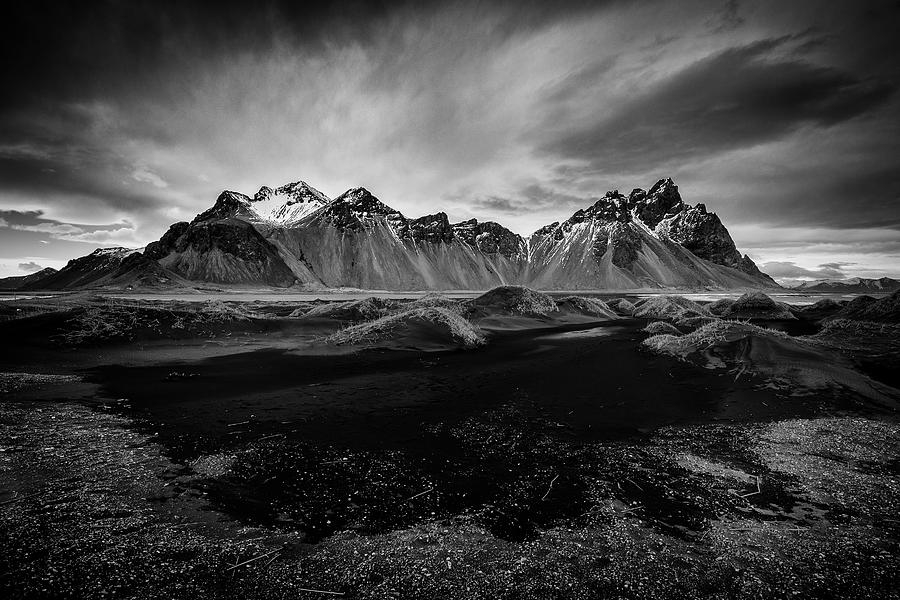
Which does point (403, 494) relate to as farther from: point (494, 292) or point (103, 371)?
point (494, 292)

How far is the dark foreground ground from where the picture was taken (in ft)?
12.6

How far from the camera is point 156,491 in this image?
5453mm

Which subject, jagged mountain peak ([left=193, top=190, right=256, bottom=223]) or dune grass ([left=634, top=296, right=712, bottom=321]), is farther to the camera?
jagged mountain peak ([left=193, top=190, right=256, bottom=223])

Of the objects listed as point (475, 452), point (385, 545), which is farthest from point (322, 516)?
point (475, 452)

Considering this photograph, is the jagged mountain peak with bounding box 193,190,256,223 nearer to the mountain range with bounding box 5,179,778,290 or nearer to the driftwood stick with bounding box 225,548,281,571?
the mountain range with bounding box 5,179,778,290

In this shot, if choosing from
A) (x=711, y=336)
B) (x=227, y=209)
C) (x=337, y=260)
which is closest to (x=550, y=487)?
(x=711, y=336)

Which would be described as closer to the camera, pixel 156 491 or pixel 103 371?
pixel 156 491

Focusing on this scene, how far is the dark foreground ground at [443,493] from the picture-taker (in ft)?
12.6

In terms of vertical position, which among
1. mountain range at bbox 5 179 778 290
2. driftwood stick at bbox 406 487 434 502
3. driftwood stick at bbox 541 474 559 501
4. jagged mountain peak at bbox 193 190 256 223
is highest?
jagged mountain peak at bbox 193 190 256 223

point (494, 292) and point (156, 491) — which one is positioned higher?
point (494, 292)

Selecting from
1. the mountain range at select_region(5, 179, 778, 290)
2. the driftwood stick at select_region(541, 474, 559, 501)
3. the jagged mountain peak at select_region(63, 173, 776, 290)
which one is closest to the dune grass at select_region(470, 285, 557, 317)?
the driftwood stick at select_region(541, 474, 559, 501)

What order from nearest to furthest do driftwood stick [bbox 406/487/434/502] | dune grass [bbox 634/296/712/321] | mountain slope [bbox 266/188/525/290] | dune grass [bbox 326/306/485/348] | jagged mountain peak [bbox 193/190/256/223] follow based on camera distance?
driftwood stick [bbox 406/487/434/502] → dune grass [bbox 326/306/485/348] → dune grass [bbox 634/296/712/321] → mountain slope [bbox 266/188/525/290] → jagged mountain peak [bbox 193/190/256/223]

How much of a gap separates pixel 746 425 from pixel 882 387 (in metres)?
6.94

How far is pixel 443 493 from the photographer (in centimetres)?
565
